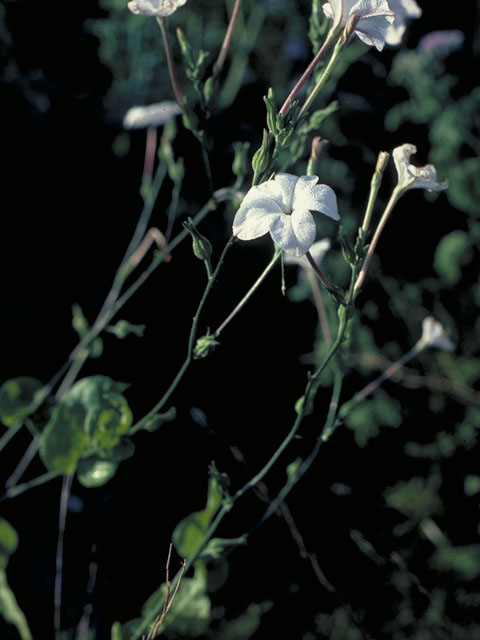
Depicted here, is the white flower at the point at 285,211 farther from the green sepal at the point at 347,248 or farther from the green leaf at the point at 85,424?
the green leaf at the point at 85,424

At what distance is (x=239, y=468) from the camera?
1362 millimetres

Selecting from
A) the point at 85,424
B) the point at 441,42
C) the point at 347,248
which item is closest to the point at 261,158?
the point at 347,248

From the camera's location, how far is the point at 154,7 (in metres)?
0.86

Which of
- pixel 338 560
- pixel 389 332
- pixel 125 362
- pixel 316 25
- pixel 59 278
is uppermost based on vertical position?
pixel 316 25

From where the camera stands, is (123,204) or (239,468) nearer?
(239,468)

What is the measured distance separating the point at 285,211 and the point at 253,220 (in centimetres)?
5

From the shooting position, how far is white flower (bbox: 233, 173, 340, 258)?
672 mm

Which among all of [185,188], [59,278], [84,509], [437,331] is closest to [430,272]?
[437,331]

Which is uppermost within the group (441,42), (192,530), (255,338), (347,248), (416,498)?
(347,248)

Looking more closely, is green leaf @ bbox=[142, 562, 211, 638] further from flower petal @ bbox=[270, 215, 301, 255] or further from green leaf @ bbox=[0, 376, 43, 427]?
flower petal @ bbox=[270, 215, 301, 255]

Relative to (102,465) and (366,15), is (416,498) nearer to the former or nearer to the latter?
(102,465)

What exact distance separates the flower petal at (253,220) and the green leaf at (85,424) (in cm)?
42

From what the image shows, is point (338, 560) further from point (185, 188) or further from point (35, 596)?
point (185, 188)

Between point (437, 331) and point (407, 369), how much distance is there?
37 cm
